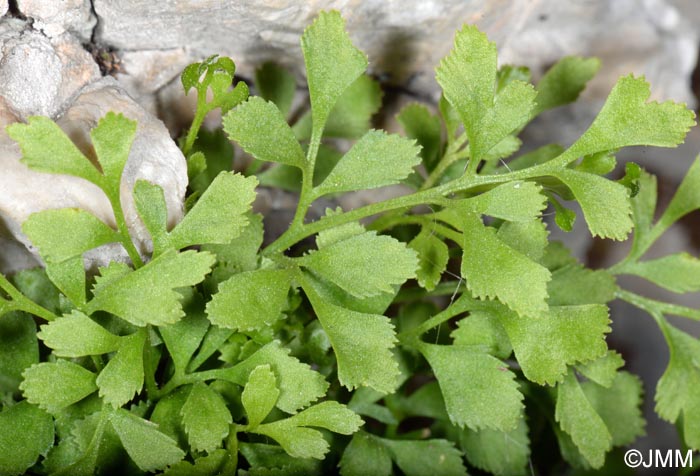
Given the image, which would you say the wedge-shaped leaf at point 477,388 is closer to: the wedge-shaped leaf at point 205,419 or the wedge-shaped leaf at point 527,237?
the wedge-shaped leaf at point 527,237

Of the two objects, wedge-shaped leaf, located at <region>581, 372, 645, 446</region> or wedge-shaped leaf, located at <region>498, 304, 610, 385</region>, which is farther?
wedge-shaped leaf, located at <region>581, 372, 645, 446</region>

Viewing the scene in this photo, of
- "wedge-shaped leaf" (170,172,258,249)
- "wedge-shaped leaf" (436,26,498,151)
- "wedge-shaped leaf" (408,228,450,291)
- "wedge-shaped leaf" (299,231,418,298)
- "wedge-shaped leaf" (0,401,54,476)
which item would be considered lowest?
"wedge-shaped leaf" (0,401,54,476)

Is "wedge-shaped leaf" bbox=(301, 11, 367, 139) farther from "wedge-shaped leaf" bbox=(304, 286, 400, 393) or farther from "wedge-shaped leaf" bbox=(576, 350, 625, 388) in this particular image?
"wedge-shaped leaf" bbox=(576, 350, 625, 388)

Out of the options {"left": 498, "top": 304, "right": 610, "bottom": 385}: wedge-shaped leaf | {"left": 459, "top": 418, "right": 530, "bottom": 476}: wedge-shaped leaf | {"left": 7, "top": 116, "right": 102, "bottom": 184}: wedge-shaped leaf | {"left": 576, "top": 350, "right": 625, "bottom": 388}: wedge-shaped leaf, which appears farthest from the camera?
{"left": 459, "top": 418, "right": 530, "bottom": 476}: wedge-shaped leaf

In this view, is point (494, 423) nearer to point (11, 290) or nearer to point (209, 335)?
point (209, 335)

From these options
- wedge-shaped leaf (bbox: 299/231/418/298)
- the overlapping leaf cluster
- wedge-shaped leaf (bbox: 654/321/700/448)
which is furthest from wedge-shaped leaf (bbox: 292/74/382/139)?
wedge-shaped leaf (bbox: 654/321/700/448)

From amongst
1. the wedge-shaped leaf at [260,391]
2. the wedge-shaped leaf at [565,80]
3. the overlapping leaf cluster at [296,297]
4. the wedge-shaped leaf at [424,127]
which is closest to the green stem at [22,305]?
the overlapping leaf cluster at [296,297]
